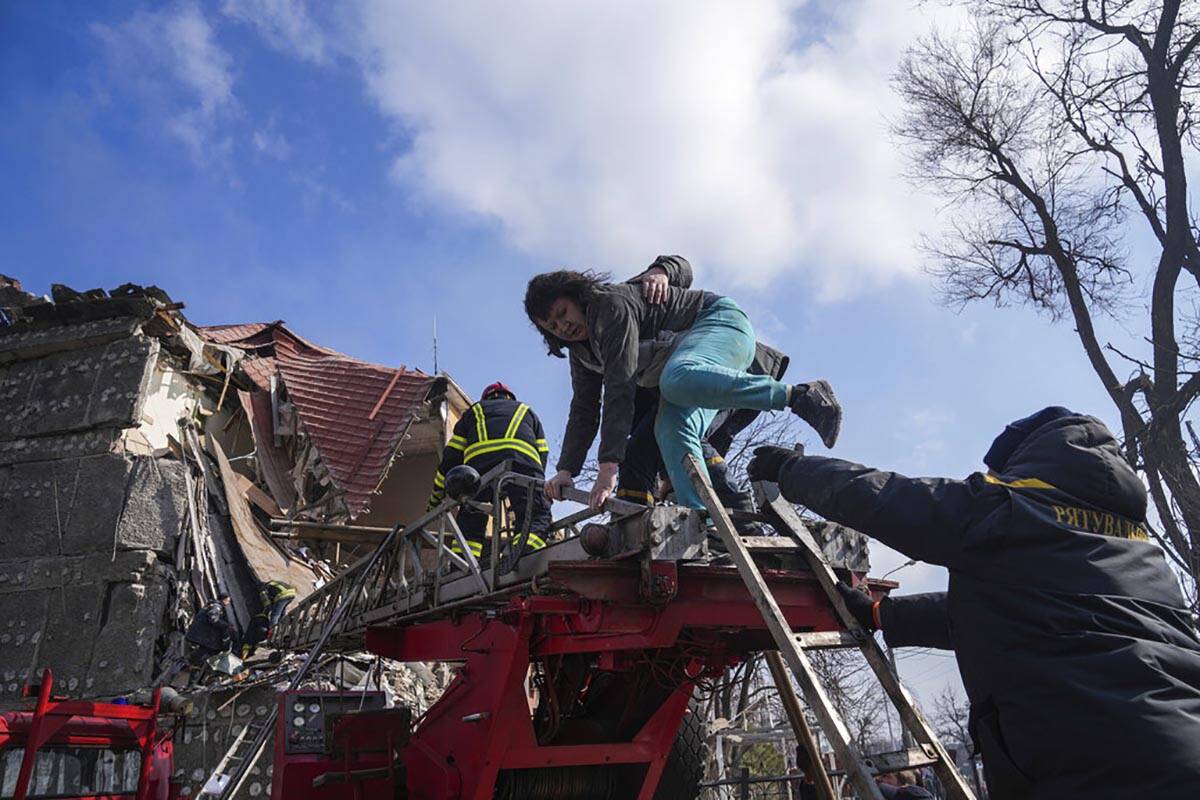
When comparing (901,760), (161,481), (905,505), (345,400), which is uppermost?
(345,400)

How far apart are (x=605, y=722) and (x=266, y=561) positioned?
735 centimetres

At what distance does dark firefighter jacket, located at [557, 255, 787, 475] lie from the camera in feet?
12.6

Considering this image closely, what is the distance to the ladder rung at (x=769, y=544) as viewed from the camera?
3102 mm

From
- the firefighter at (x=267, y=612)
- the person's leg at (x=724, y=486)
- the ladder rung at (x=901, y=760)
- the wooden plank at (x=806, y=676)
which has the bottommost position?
the ladder rung at (x=901, y=760)

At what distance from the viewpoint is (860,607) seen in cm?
303

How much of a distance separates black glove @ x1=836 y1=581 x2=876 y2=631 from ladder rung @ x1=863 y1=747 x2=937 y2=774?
1.96 ft

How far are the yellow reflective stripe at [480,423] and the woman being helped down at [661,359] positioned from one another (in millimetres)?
1435

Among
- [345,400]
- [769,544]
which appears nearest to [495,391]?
[769,544]

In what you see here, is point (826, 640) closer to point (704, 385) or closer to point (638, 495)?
point (704, 385)

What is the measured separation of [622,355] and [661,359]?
26cm

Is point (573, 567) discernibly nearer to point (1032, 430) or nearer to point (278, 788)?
point (1032, 430)

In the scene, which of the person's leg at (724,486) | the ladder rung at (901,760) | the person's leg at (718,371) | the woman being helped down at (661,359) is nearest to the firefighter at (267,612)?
the woman being helped down at (661,359)

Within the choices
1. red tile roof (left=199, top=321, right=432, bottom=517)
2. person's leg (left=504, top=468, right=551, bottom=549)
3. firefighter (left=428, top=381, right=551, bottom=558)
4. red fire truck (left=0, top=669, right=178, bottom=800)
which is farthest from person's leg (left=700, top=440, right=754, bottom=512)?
red tile roof (left=199, top=321, right=432, bottom=517)

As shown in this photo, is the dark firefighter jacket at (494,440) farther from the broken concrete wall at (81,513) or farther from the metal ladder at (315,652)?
the broken concrete wall at (81,513)
